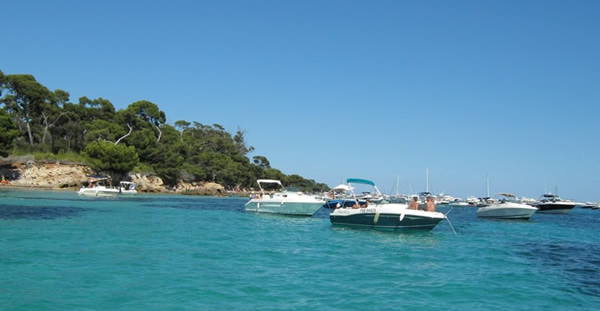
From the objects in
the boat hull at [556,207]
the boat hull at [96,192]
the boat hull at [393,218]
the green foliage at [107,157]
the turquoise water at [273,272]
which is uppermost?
the green foliage at [107,157]

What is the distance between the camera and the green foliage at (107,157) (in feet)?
213

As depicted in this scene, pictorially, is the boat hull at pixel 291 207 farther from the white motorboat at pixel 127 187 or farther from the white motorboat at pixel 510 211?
the white motorboat at pixel 127 187

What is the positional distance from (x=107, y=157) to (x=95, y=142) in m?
3.46

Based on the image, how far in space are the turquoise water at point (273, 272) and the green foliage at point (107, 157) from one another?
1795 inches

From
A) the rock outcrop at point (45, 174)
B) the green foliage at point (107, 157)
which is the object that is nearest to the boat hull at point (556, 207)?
the green foliage at point (107, 157)

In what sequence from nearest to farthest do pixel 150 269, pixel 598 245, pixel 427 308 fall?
pixel 427 308 < pixel 150 269 < pixel 598 245

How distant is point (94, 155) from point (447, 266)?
6159 centimetres

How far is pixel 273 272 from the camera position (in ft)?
41.4

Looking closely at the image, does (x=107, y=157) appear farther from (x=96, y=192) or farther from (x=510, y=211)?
(x=510, y=211)

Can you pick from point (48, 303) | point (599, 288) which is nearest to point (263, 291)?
point (48, 303)

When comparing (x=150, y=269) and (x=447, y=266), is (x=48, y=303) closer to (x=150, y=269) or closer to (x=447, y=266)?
(x=150, y=269)

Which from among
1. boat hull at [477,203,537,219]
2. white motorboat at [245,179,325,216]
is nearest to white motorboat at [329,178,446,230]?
white motorboat at [245,179,325,216]

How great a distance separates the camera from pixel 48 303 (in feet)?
28.6

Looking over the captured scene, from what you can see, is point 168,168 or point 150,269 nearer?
point 150,269
